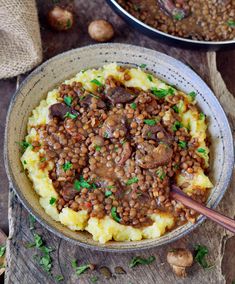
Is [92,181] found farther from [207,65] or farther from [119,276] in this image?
[207,65]

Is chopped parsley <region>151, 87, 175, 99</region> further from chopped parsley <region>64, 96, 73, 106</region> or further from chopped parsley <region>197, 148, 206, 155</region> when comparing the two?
chopped parsley <region>64, 96, 73, 106</region>

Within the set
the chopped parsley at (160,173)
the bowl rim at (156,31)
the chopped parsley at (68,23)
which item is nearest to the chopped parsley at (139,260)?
the chopped parsley at (160,173)

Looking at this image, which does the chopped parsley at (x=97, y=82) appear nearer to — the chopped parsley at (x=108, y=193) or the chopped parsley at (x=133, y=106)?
the chopped parsley at (x=133, y=106)

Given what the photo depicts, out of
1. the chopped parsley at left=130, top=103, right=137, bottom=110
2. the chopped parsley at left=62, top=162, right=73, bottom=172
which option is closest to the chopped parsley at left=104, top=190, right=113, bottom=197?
the chopped parsley at left=62, top=162, right=73, bottom=172

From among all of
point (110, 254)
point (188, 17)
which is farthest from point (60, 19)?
point (110, 254)

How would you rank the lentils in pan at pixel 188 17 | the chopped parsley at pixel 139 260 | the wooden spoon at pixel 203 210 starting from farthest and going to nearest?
the lentils in pan at pixel 188 17 < the chopped parsley at pixel 139 260 < the wooden spoon at pixel 203 210

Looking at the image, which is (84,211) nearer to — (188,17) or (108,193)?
(108,193)

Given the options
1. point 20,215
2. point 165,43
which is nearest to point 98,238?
point 20,215
